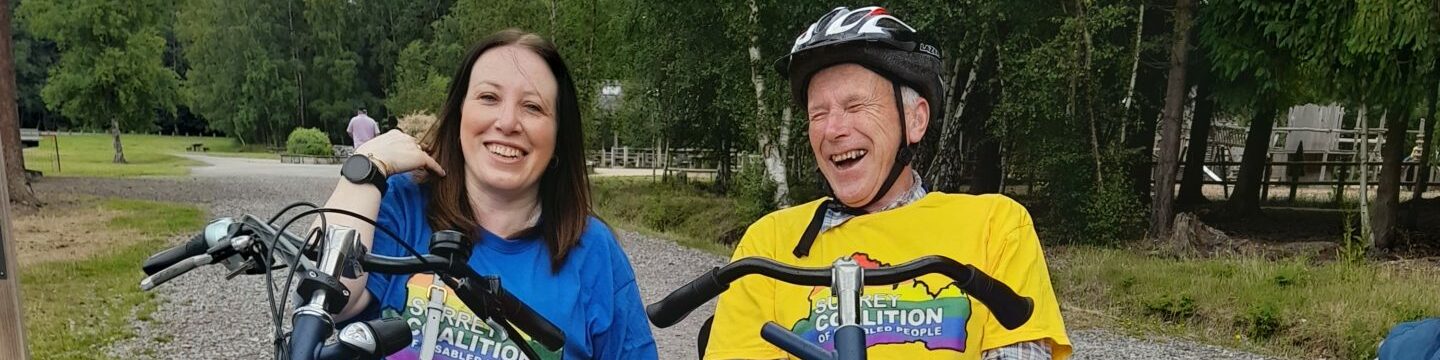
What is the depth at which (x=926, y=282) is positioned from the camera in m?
2.05

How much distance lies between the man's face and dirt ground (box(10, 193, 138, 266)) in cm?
1109

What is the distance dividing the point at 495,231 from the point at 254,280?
31.3 ft

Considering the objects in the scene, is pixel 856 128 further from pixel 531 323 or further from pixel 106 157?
pixel 106 157

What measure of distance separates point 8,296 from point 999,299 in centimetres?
294

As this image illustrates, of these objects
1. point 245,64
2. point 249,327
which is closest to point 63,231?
point 249,327

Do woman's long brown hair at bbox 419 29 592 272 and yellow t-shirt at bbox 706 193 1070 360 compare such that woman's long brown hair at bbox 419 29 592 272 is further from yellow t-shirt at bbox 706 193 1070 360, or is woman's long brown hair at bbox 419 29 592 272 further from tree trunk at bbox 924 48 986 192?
tree trunk at bbox 924 48 986 192

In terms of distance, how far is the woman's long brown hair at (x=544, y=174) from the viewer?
2311mm

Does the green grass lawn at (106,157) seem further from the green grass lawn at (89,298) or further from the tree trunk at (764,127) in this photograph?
the tree trunk at (764,127)

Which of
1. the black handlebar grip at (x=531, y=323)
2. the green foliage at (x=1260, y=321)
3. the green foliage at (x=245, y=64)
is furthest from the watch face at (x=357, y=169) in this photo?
the green foliage at (x=245, y=64)

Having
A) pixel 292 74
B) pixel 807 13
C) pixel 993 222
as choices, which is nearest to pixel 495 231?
pixel 993 222

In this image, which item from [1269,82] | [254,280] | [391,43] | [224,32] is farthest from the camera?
[224,32]

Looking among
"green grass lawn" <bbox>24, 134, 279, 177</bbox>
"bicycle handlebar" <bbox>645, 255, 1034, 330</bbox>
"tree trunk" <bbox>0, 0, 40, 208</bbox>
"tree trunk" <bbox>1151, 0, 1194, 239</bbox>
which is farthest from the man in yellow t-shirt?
"green grass lawn" <bbox>24, 134, 279, 177</bbox>

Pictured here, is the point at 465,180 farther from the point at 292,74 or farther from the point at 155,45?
the point at 292,74

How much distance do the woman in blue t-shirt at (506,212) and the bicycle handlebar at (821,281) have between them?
0.72 m
